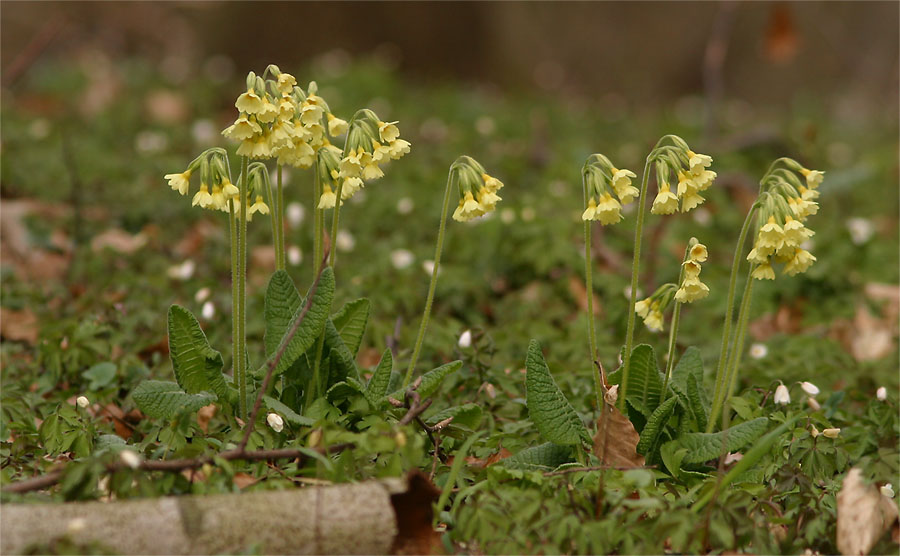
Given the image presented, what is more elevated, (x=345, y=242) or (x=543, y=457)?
(x=345, y=242)

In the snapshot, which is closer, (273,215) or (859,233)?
(273,215)

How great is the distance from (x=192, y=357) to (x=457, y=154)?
350 centimetres

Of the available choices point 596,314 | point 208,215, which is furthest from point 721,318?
point 208,215

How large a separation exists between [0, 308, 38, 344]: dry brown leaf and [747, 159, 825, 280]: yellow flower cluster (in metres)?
2.47

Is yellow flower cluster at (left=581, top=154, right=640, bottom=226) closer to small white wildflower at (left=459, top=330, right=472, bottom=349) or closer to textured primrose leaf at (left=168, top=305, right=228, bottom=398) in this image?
small white wildflower at (left=459, top=330, right=472, bottom=349)

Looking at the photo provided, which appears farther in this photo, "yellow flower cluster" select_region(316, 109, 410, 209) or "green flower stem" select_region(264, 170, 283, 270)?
"green flower stem" select_region(264, 170, 283, 270)

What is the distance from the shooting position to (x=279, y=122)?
1922 millimetres

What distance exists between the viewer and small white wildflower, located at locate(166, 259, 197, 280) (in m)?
3.51

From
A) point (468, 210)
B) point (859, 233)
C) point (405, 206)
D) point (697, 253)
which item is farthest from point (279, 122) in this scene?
point (859, 233)

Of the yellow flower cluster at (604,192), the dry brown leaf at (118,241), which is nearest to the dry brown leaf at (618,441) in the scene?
the yellow flower cluster at (604,192)

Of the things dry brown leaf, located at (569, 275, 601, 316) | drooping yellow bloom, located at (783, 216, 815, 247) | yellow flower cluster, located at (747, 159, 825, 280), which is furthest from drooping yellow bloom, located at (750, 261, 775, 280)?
dry brown leaf, located at (569, 275, 601, 316)

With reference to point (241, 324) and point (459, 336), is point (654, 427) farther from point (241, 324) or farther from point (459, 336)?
point (241, 324)

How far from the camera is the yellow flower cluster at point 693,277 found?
1986 mm

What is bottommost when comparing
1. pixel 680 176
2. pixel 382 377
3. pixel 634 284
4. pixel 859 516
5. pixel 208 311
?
pixel 859 516
